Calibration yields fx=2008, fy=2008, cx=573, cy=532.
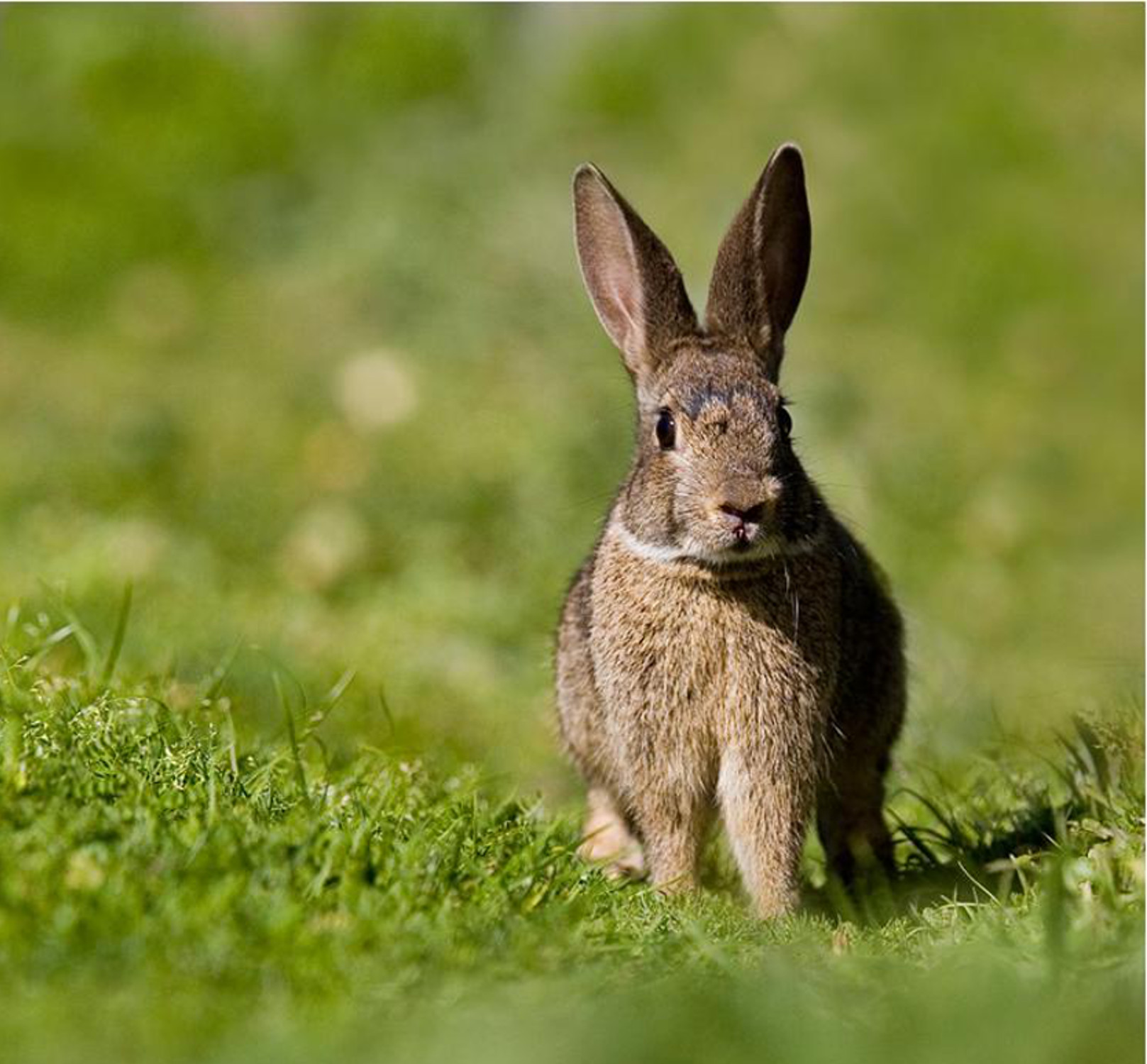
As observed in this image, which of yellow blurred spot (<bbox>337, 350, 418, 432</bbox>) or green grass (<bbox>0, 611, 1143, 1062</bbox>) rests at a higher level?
yellow blurred spot (<bbox>337, 350, 418, 432</bbox>)

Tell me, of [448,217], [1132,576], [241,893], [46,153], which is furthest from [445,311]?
[241,893]

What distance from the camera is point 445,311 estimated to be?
12070 millimetres

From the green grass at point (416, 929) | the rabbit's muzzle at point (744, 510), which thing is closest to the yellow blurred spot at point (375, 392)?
the green grass at point (416, 929)

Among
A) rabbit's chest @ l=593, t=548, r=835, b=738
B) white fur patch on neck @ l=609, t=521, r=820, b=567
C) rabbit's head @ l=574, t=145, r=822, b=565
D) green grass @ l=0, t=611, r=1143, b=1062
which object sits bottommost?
green grass @ l=0, t=611, r=1143, b=1062

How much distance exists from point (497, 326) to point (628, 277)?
5.99m

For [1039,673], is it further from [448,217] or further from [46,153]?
[46,153]

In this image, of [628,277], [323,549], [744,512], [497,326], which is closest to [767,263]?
[628,277]

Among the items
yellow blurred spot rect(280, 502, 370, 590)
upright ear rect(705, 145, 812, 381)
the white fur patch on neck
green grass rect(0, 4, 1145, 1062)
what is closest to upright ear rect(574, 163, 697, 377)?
upright ear rect(705, 145, 812, 381)

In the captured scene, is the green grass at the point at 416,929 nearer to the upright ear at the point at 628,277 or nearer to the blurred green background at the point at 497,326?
the blurred green background at the point at 497,326

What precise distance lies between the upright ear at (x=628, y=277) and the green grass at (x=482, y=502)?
1.38m

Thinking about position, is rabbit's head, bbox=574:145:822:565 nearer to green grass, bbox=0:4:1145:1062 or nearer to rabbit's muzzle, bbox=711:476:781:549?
rabbit's muzzle, bbox=711:476:781:549

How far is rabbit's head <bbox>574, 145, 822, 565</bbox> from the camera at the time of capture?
5199mm

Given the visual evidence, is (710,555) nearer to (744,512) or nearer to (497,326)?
(744,512)

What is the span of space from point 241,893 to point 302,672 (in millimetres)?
3053
